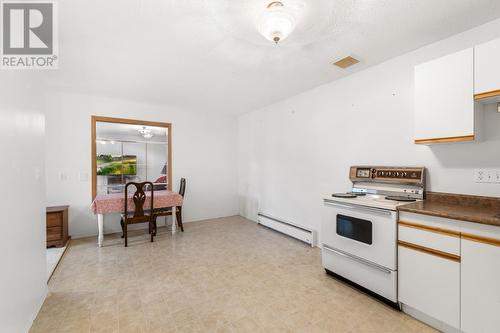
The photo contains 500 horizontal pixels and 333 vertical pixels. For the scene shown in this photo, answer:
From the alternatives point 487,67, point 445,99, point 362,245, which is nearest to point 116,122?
point 362,245

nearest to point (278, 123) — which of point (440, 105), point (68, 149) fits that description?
point (440, 105)

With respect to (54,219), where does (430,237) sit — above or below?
above

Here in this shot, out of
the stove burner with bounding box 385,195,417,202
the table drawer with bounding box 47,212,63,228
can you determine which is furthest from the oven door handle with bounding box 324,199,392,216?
the table drawer with bounding box 47,212,63,228

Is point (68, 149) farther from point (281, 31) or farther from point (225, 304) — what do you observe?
point (281, 31)

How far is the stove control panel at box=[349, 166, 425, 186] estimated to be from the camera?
7.80ft

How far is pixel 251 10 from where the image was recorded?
179cm

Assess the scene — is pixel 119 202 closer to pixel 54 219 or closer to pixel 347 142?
pixel 54 219

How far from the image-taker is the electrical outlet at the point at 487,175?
6.37 ft

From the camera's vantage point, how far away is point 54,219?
3.54 m

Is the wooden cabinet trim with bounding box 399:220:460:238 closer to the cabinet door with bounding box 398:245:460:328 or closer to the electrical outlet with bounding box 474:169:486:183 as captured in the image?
the cabinet door with bounding box 398:245:460:328

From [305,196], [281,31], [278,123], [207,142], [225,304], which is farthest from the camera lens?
[207,142]

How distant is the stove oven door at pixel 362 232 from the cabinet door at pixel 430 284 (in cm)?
11

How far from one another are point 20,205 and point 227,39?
7.17 ft

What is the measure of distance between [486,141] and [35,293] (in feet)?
13.3
